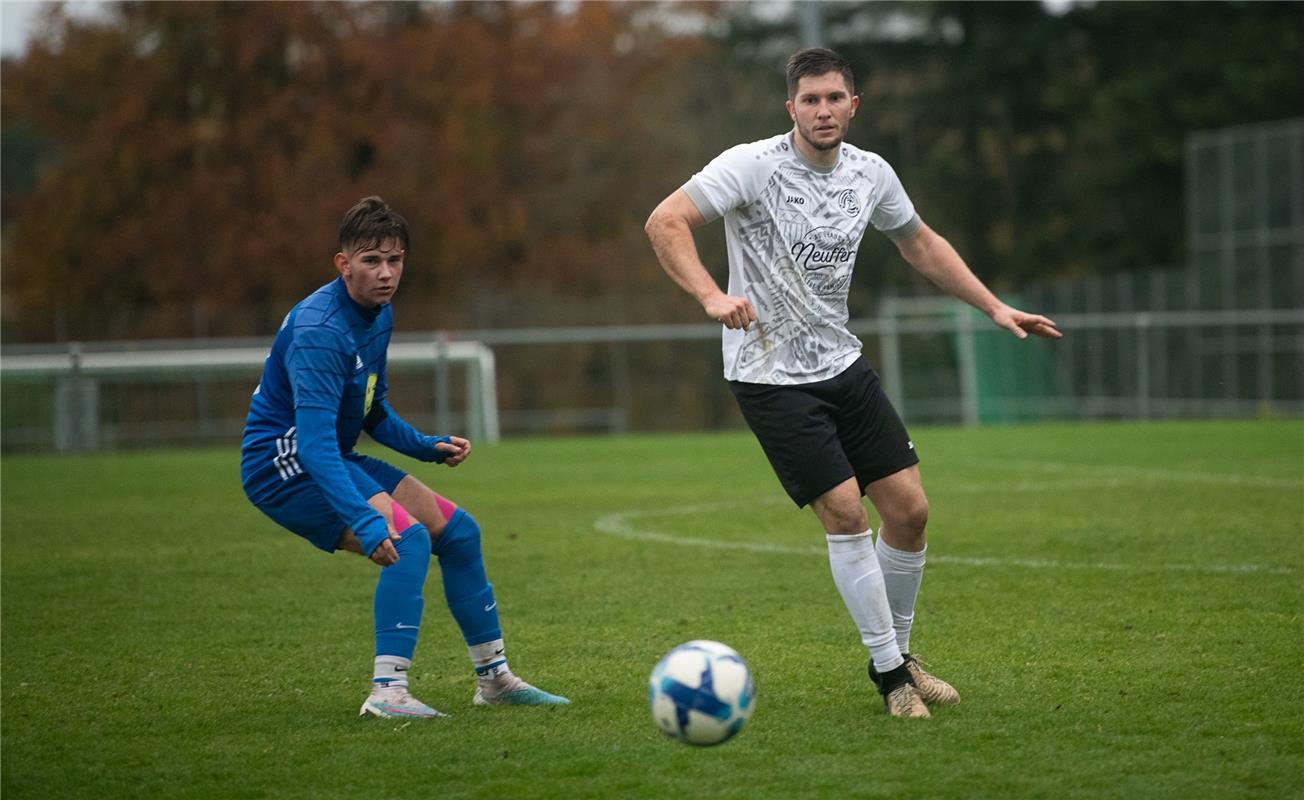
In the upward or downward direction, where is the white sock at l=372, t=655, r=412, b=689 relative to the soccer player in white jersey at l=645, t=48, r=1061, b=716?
downward

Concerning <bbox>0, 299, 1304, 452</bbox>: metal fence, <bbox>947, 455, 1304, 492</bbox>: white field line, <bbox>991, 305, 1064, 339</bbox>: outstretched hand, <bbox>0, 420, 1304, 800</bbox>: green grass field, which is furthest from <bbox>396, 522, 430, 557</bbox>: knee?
<bbox>0, 299, 1304, 452</bbox>: metal fence

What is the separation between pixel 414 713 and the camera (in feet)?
18.2

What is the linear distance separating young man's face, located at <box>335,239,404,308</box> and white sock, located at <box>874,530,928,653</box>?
1.99m

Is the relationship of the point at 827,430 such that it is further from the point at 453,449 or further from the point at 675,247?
the point at 453,449

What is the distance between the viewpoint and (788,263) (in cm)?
565

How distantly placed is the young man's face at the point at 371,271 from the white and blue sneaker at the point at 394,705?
4.44ft

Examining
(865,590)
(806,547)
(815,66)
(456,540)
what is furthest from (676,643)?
(806,547)

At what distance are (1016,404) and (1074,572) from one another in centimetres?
2109

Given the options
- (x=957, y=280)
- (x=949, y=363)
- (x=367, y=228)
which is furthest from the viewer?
(x=949, y=363)

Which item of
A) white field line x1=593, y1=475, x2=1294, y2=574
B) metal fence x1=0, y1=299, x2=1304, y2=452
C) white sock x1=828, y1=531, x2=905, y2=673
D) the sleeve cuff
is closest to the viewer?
white sock x1=828, y1=531, x2=905, y2=673

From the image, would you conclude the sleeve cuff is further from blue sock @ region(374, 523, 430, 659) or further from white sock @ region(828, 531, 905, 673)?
blue sock @ region(374, 523, 430, 659)

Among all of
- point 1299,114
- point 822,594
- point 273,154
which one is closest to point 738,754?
point 822,594

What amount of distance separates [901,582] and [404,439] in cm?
191

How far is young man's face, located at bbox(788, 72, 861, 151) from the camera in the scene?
5.54 meters
